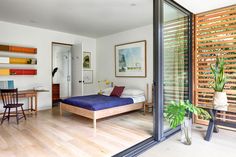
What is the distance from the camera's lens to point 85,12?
368 centimetres

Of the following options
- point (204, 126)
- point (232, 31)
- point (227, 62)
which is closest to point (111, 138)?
point (204, 126)

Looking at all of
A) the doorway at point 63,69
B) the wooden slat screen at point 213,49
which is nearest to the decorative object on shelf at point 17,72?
the doorway at point 63,69

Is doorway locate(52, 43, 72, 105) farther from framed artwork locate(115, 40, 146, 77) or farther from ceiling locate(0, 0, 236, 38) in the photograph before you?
framed artwork locate(115, 40, 146, 77)

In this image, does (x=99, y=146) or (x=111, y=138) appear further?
(x=111, y=138)

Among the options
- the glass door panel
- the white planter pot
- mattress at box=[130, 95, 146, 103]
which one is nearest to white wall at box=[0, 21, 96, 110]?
mattress at box=[130, 95, 146, 103]

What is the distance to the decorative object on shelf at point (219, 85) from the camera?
9.32ft

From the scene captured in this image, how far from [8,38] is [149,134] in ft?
14.6

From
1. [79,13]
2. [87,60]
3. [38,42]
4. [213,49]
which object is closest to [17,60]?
[38,42]

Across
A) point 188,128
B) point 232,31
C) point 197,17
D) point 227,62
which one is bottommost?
point 188,128

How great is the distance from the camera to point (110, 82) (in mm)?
5691

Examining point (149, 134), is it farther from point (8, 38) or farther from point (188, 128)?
point (8, 38)

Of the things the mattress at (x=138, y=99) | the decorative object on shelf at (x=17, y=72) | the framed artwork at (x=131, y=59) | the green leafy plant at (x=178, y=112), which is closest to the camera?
the green leafy plant at (x=178, y=112)

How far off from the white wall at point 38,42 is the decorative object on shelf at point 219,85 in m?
4.54

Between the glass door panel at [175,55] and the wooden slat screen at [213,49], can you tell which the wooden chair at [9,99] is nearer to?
the glass door panel at [175,55]
